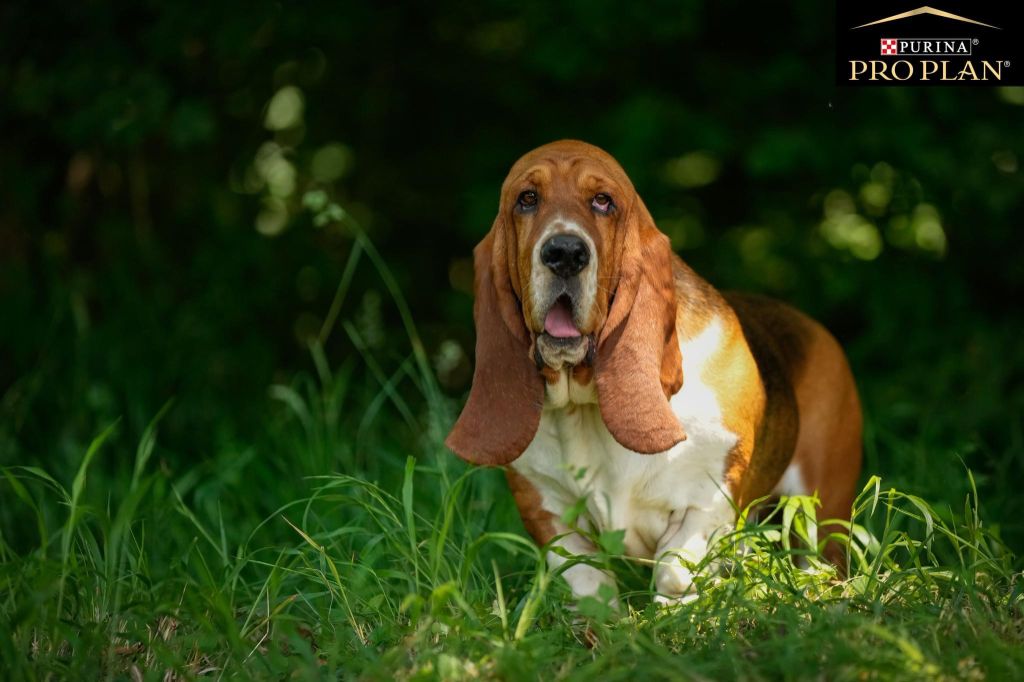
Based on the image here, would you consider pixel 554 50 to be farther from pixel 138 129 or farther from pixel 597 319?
pixel 597 319

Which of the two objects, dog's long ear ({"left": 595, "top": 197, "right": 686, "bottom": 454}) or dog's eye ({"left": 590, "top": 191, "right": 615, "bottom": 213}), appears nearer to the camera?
dog's long ear ({"left": 595, "top": 197, "right": 686, "bottom": 454})

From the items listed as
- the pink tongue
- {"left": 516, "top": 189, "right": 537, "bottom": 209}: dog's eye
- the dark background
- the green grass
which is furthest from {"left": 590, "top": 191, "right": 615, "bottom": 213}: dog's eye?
the dark background

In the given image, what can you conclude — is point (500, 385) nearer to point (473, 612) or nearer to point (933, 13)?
point (473, 612)

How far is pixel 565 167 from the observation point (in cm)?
318

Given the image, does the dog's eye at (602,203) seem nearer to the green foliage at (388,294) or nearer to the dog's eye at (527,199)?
the dog's eye at (527,199)

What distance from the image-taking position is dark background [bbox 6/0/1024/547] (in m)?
5.07

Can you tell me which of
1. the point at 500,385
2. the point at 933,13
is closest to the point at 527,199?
the point at 500,385

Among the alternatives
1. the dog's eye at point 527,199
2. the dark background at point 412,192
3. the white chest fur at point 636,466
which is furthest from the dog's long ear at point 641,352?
the dark background at point 412,192

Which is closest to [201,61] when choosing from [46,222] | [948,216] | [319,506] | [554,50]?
[46,222]

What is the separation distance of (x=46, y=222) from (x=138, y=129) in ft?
4.55

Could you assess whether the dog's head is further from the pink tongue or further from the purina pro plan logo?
the purina pro plan logo

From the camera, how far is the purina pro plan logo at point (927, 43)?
463 centimetres

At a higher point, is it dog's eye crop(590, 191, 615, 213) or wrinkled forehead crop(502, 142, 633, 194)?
wrinkled forehead crop(502, 142, 633, 194)

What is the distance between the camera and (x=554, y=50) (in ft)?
16.5
